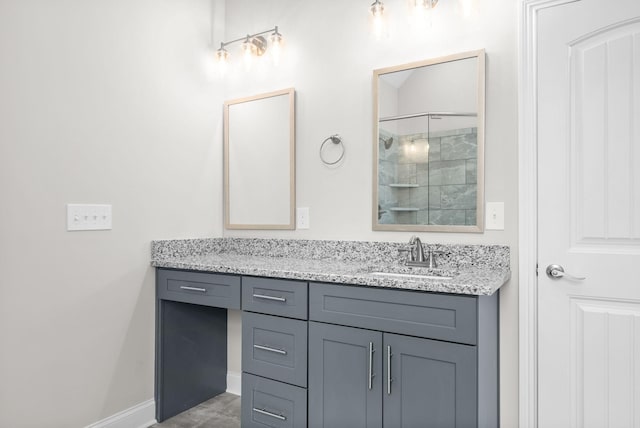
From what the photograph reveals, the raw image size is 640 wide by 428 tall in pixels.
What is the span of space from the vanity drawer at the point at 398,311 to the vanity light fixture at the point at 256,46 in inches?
59.1

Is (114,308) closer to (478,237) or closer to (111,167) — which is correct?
(111,167)

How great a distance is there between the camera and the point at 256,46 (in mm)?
2594

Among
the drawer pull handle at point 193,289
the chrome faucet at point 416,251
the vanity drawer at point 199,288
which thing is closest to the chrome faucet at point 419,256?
the chrome faucet at point 416,251

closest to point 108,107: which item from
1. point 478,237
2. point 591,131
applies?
point 478,237

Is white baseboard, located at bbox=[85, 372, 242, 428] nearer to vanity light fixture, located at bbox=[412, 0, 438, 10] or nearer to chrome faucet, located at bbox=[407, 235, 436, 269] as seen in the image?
chrome faucet, located at bbox=[407, 235, 436, 269]

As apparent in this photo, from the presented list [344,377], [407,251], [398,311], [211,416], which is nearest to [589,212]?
[407,251]

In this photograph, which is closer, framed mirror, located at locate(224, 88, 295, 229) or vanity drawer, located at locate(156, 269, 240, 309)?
vanity drawer, located at locate(156, 269, 240, 309)

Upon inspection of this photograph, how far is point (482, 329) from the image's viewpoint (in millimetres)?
1541

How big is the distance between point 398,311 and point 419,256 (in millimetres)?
481

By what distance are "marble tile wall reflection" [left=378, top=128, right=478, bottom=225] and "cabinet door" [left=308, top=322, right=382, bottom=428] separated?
699 mm

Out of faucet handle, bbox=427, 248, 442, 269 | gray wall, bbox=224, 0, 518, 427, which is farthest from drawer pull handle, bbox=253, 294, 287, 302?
faucet handle, bbox=427, 248, 442, 269

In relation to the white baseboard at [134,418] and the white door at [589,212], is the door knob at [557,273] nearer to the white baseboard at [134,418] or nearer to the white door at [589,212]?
the white door at [589,212]

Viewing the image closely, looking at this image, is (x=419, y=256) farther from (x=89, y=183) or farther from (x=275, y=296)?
(x=89, y=183)

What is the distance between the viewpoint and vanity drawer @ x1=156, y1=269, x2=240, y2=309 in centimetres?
204
